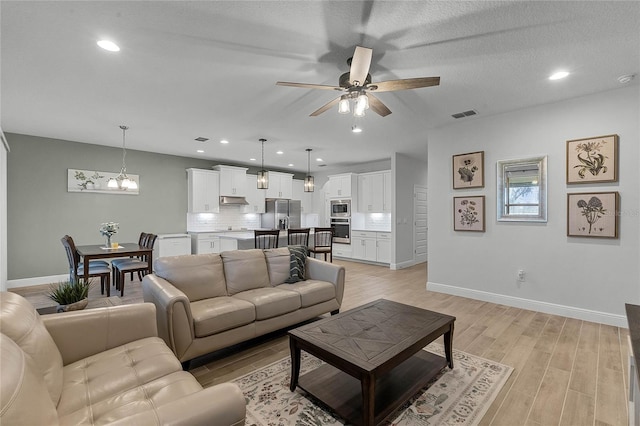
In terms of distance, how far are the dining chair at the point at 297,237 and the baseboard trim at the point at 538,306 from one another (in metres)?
2.38

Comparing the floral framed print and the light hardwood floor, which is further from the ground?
the floral framed print

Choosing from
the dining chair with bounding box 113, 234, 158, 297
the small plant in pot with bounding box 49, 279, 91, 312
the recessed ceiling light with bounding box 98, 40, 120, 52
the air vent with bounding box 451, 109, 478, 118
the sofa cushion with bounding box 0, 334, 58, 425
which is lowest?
the dining chair with bounding box 113, 234, 158, 297

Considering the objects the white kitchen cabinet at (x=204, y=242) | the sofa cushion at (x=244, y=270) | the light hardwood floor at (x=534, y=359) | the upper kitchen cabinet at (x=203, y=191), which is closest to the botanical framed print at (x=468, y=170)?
the light hardwood floor at (x=534, y=359)

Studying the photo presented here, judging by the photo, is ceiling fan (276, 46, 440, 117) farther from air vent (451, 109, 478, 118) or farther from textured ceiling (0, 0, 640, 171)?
air vent (451, 109, 478, 118)

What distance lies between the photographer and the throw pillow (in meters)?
3.59

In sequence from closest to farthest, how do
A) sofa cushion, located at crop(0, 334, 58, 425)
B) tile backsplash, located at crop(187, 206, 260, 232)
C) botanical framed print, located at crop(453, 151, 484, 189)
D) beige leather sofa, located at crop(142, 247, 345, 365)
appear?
sofa cushion, located at crop(0, 334, 58, 425) < beige leather sofa, located at crop(142, 247, 345, 365) < botanical framed print, located at crop(453, 151, 484, 189) < tile backsplash, located at crop(187, 206, 260, 232)

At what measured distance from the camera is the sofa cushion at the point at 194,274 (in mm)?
2828

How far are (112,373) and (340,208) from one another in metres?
7.13

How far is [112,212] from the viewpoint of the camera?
6.10 meters

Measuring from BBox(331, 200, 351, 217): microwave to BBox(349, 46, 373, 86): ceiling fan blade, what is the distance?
596 centimetres

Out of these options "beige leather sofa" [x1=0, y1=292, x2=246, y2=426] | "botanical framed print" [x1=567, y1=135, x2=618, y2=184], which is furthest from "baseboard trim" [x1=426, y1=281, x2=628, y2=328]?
"beige leather sofa" [x1=0, y1=292, x2=246, y2=426]

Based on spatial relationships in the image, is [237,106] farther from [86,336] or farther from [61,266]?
[61,266]

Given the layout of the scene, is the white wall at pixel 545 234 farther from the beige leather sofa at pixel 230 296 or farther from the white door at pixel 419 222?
the white door at pixel 419 222

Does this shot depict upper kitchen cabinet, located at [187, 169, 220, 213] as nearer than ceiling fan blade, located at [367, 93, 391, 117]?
No
